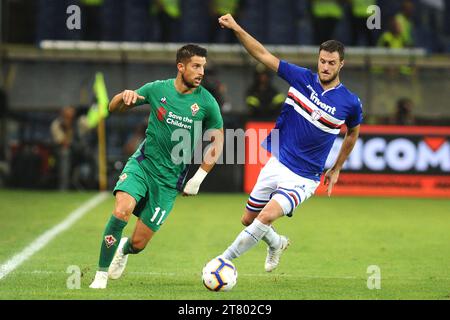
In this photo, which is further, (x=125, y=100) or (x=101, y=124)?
(x=101, y=124)

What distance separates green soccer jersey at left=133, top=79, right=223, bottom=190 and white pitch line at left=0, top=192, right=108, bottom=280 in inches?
62.4

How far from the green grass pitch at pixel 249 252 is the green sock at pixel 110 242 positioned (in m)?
0.21

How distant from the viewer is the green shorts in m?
8.91

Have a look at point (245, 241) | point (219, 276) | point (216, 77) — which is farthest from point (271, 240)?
point (216, 77)

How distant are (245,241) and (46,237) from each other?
14.1ft

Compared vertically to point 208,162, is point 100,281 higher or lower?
lower

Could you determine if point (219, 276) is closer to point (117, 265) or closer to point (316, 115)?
point (117, 265)

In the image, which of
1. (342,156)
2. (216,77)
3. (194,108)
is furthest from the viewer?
(216,77)

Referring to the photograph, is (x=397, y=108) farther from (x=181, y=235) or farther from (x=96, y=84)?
(x=181, y=235)

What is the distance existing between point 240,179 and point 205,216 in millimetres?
4024

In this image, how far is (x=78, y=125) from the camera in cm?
1997

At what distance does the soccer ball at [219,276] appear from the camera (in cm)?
848

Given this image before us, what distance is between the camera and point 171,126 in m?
9.11
